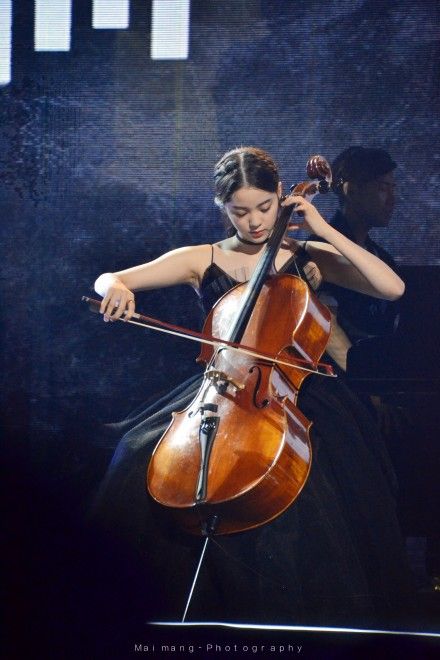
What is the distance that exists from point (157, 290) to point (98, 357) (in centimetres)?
29

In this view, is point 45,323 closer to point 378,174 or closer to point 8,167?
point 8,167

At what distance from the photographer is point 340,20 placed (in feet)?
8.39

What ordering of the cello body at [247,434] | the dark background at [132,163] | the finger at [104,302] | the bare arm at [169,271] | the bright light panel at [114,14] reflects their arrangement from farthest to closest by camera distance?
the bright light panel at [114,14] < the dark background at [132,163] < the bare arm at [169,271] < the finger at [104,302] < the cello body at [247,434]

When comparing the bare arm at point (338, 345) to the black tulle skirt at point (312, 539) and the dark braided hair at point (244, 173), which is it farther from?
the dark braided hair at point (244, 173)

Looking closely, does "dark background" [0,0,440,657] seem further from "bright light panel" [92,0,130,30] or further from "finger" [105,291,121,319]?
"finger" [105,291,121,319]

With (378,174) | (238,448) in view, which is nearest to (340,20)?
(378,174)

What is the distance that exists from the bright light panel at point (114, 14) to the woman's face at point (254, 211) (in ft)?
2.69

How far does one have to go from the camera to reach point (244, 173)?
225 cm

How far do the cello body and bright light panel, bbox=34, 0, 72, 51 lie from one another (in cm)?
120

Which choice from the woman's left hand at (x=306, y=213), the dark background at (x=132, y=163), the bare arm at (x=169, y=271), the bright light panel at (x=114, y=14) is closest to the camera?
the woman's left hand at (x=306, y=213)

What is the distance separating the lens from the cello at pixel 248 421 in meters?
1.84

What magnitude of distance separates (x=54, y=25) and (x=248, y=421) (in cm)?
A: 156

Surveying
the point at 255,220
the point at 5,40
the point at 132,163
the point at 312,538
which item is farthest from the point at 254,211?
the point at 5,40

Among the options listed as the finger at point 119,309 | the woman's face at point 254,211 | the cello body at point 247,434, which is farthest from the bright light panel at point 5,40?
the cello body at point 247,434
